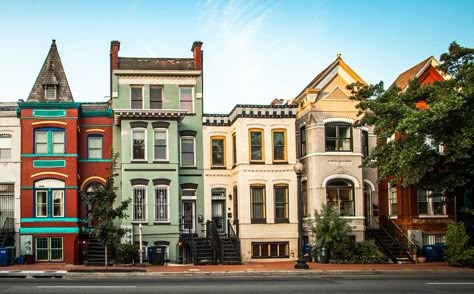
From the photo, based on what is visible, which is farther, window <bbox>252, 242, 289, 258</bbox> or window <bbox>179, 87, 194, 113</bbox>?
window <bbox>179, 87, 194, 113</bbox>

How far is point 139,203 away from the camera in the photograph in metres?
37.2

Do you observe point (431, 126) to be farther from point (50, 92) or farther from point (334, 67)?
point (50, 92)

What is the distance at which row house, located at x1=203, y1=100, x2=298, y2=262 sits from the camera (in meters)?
37.7

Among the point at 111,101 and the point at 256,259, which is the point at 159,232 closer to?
the point at 256,259

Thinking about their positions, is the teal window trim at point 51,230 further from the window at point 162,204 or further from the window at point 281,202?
the window at point 281,202

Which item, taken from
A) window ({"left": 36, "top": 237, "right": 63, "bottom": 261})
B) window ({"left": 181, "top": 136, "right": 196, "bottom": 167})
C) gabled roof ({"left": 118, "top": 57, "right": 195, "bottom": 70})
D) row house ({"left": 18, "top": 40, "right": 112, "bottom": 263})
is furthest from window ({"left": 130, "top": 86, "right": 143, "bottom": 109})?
window ({"left": 36, "top": 237, "right": 63, "bottom": 261})

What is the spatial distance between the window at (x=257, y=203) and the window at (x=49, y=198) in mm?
10237

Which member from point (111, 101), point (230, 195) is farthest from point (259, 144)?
point (111, 101)

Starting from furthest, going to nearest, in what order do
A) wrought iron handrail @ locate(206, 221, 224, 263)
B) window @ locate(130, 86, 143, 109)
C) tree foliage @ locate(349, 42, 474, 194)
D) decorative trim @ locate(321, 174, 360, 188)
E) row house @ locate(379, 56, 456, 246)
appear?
1. window @ locate(130, 86, 143, 109)
2. row house @ locate(379, 56, 456, 246)
3. decorative trim @ locate(321, 174, 360, 188)
4. wrought iron handrail @ locate(206, 221, 224, 263)
5. tree foliage @ locate(349, 42, 474, 194)

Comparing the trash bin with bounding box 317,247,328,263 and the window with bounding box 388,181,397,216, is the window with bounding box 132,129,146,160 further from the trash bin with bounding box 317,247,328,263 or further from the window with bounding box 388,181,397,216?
the window with bounding box 388,181,397,216

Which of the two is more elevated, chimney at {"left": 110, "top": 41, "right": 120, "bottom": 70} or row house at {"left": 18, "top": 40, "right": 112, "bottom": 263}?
chimney at {"left": 110, "top": 41, "right": 120, "bottom": 70}

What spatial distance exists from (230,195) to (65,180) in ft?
30.5

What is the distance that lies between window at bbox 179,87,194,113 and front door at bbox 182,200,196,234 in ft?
17.5

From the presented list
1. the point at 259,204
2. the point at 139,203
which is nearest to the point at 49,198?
the point at 139,203
